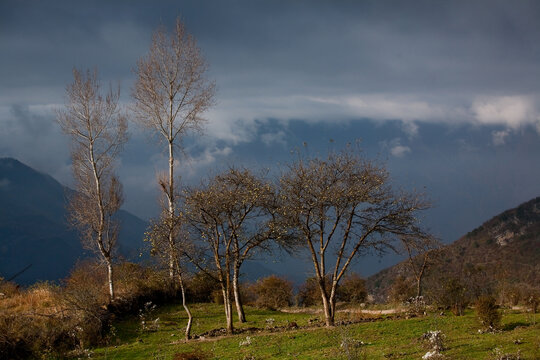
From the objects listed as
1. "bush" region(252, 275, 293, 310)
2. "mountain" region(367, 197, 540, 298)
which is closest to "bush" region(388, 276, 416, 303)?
"bush" region(252, 275, 293, 310)

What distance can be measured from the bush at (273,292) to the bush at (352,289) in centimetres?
465

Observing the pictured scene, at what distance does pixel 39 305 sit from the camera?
2380 centimetres

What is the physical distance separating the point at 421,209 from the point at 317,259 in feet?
17.3

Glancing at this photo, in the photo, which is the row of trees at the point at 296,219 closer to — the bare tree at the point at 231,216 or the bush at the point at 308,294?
the bare tree at the point at 231,216

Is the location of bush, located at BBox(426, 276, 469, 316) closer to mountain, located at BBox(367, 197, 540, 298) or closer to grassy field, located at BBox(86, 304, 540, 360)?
grassy field, located at BBox(86, 304, 540, 360)

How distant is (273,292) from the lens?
36500 mm

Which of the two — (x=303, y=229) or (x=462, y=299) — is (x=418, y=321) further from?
(x=303, y=229)

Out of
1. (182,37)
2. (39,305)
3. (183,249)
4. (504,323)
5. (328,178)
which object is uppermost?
(182,37)

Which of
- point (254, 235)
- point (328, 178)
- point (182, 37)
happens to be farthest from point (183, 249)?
point (182, 37)

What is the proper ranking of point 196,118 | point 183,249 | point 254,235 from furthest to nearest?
point 196,118, point 254,235, point 183,249

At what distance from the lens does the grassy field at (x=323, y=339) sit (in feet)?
46.7

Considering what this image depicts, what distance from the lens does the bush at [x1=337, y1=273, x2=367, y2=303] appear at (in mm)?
39312

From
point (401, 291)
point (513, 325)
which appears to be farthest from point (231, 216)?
point (401, 291)

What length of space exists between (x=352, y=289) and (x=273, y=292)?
721 cm
